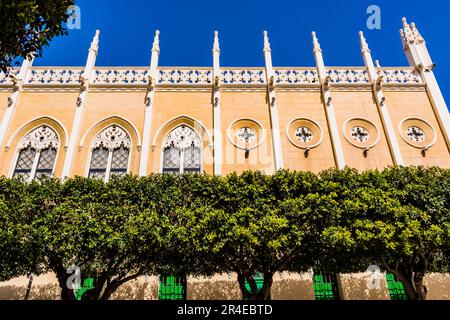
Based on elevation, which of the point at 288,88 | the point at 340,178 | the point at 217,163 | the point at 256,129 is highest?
the point at 288,88

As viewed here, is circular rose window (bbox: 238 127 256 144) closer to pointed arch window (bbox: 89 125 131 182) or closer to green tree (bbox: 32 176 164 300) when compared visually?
pointed arch window (bbox: 89 125 131 182)

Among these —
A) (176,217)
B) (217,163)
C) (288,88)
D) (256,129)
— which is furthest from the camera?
(288,88)

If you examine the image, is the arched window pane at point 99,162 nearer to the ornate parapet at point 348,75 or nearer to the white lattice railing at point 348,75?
the ornate parapet at point 348,75

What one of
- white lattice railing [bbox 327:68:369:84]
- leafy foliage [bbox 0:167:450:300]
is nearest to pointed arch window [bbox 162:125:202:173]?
leafy foliage [bbox 0:167:450:300]

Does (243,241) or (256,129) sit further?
(256,129)

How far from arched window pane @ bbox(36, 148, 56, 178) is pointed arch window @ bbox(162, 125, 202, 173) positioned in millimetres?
5933

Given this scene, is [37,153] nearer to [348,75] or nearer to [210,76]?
[210,76]

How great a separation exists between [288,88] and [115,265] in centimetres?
1432

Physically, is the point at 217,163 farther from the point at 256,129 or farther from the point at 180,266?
the point at 180,266

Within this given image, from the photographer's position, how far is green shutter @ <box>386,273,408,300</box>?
615 inches

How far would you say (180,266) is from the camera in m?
11.8

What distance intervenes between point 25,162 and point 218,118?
35.1 ft
